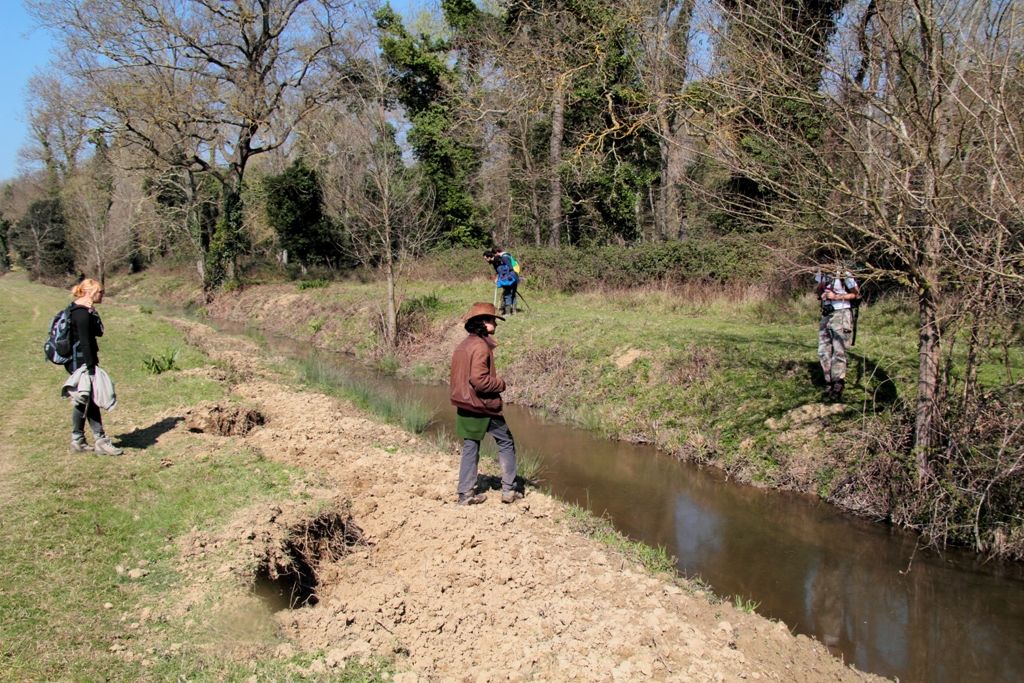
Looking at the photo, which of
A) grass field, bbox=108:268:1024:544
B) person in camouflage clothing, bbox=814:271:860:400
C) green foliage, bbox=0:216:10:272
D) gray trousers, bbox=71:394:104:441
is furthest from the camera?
green foliage, bbox=0:216:10:272

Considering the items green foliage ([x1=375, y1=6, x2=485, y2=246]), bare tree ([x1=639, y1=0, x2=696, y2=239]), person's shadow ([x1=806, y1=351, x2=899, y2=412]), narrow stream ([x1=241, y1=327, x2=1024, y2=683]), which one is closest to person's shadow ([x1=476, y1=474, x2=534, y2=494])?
narrow stream ([x1=241, y1=327, x2=1024, y2=683])

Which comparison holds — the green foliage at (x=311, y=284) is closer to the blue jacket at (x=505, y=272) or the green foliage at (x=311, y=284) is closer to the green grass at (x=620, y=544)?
the blue jacket at (x=505, y=272)

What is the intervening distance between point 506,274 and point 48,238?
37.4 metres

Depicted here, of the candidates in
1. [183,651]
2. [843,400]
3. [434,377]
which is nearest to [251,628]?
[183,651]

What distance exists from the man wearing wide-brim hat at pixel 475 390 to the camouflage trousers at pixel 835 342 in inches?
210

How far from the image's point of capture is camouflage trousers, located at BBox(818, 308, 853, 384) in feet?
31.9

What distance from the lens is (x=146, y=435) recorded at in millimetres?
8422

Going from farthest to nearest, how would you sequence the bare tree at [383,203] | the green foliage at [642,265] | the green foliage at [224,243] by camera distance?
the green foliage at [224,243] → the green foliage at [642,265] → the bare tree at [383,203]

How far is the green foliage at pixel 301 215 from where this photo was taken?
106ft

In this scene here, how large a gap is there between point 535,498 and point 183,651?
3931 millimetres

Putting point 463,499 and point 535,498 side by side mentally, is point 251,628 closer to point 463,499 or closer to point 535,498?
point 463,499

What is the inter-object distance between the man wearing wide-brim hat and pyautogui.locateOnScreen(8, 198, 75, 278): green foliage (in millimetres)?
43881

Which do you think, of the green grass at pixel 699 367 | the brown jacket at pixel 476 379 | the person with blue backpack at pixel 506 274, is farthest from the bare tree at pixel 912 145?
the person with blue backpack at pixel 506 274

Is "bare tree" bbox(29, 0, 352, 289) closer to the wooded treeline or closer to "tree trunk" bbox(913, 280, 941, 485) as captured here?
the wooded treeline
